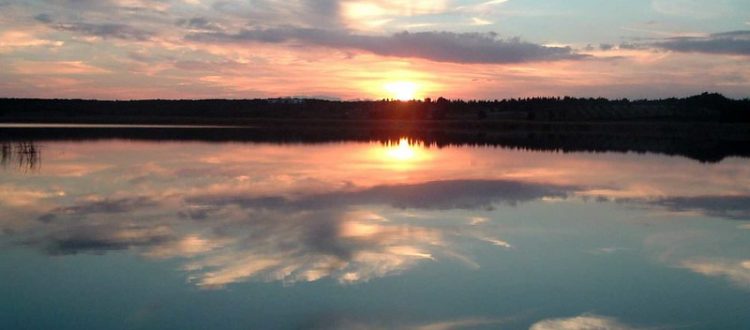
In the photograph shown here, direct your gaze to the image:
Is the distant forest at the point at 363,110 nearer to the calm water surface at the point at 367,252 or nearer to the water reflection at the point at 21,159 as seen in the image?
the water reflection at the point at 21,159

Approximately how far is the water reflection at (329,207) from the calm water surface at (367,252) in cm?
4

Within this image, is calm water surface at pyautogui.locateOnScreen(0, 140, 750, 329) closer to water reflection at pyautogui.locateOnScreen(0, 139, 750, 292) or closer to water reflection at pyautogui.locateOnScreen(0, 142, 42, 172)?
water reflection at pyautogui.locateOnScreen(0, 139, 750, 292)

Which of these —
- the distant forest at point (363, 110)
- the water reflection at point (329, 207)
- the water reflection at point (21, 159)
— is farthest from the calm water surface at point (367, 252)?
the distant forest at point (363, 110)

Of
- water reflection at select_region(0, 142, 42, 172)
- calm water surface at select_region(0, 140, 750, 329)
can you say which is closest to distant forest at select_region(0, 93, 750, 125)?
water reflection at select_region(0, 142, 42, 172)

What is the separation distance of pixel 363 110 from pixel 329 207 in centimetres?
6857

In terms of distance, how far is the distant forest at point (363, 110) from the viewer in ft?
196

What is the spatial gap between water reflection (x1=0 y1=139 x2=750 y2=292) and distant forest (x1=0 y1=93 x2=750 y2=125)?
42899mm

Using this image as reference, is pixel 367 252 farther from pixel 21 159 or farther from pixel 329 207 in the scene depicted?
pixel 21 159

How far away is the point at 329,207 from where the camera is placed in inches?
386

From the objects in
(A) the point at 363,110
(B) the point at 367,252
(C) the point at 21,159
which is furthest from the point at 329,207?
(A) the point at 363,110

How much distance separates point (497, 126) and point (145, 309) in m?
45.8

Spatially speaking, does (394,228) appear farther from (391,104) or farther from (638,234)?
(391,104)

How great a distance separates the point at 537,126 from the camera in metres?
49.8

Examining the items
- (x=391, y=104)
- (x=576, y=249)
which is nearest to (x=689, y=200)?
(x=576, y=249)
